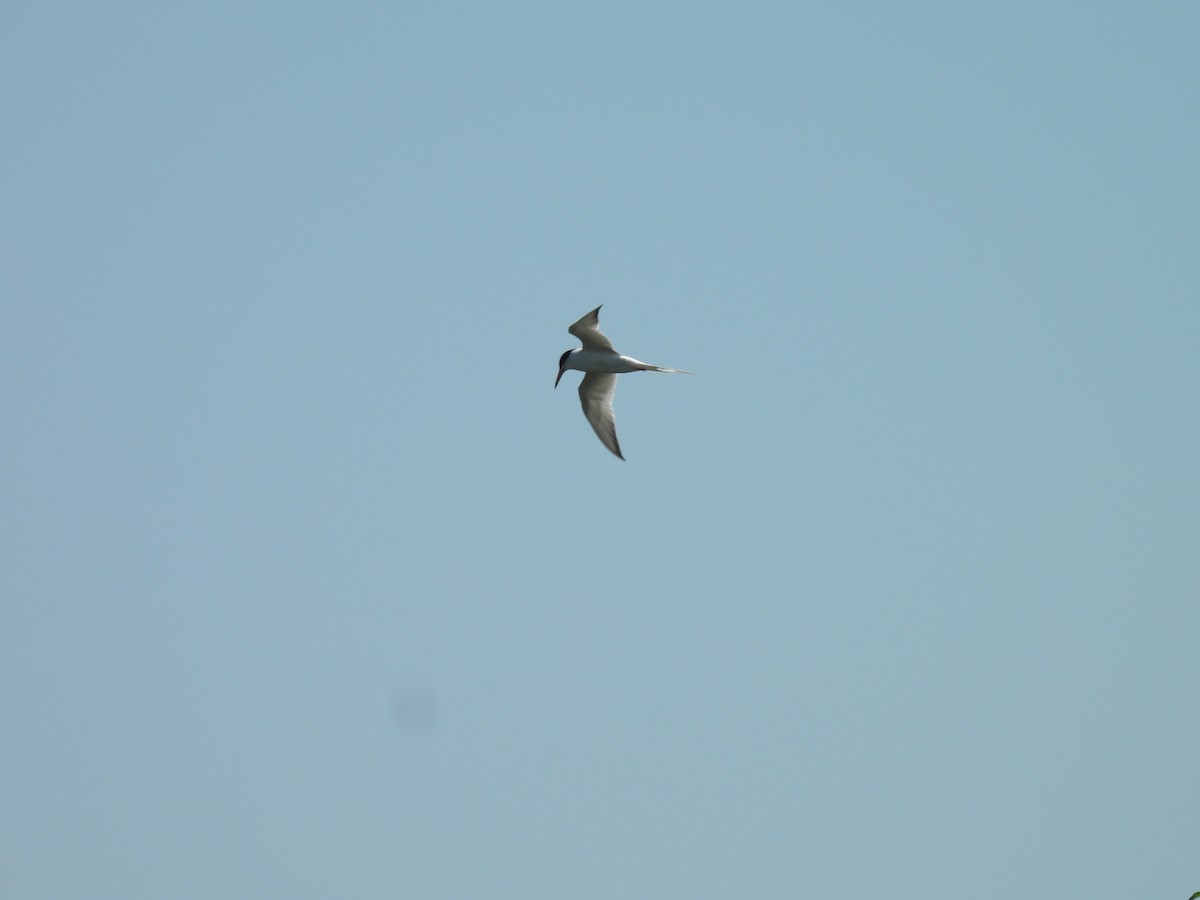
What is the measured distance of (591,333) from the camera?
38.1m

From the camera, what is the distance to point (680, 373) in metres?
35.7

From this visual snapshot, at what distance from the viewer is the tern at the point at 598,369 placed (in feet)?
125

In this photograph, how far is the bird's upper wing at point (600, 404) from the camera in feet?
132

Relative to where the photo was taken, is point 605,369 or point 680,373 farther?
point 605,369

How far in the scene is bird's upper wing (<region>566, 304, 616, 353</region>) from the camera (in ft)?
123

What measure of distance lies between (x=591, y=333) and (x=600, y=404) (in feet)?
8.96

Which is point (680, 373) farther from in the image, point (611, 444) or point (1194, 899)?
point (1194, 899)

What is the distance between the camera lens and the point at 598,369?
1531 inches

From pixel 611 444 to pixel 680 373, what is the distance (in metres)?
4.87

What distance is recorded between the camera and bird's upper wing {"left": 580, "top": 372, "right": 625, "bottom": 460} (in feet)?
132

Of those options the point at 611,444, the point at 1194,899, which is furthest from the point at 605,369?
the point at 1194,899

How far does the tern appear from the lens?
38062mm

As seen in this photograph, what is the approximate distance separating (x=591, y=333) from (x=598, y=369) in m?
1.17

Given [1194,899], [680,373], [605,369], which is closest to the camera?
[1194,899]
